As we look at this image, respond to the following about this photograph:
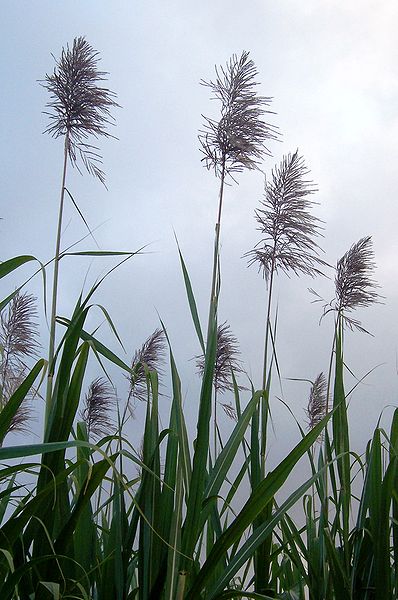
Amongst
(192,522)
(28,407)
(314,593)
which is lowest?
(314,593)

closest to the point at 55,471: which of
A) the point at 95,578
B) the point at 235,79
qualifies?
the point at 95,578

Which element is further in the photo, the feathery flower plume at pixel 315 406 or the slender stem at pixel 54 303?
the feathery flower plume at pixel 315 406

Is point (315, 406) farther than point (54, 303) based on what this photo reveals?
Yes

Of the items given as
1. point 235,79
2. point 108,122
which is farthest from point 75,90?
point 235,79

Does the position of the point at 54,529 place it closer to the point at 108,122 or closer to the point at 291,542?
the point at 291,542

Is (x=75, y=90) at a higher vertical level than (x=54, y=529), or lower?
higher

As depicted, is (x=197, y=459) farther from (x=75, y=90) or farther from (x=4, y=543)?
(x=75, y=90)

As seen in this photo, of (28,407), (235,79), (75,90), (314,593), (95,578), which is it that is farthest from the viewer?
(28,407)

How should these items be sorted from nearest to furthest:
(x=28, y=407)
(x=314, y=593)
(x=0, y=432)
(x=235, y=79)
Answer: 1. (x=0, y=432)
2. (x=314, y=593)
3. (x=235, y=79)
4. (x=28, y=407)

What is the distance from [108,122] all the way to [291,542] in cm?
140

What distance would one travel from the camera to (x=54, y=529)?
1043 mm

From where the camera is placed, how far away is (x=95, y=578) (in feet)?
3.73

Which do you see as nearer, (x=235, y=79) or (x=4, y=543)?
(x=4, y=543)

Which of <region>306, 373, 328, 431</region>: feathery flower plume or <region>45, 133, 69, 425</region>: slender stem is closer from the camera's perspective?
<region>45, 133, 69, 425</region>: slender stem
